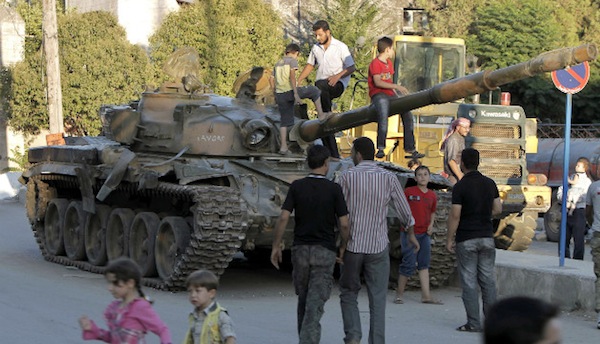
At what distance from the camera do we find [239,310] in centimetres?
1194

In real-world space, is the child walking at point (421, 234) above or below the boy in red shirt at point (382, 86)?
below

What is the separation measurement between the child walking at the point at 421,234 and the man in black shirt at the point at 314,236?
3.65 metres

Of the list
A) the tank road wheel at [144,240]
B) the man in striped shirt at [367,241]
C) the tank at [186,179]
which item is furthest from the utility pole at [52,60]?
the man in striped shirt at [367,241]

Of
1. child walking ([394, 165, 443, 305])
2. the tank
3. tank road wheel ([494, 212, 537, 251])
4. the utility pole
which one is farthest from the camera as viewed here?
the utility pole

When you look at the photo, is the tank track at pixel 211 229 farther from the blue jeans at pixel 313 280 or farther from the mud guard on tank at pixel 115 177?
the blue jeans at pixel 313 280

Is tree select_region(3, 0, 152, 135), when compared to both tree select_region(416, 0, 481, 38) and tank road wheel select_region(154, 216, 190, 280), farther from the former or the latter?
tank road wheel select_region(154, 216, 190, 280)

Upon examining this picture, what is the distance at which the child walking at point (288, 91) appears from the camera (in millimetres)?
13516

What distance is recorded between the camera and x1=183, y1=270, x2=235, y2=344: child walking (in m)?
6.41

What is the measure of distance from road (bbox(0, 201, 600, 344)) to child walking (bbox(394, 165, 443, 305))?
0.26m

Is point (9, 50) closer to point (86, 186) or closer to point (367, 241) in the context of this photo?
Result: point (86, 186)

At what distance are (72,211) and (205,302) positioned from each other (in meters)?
11.0

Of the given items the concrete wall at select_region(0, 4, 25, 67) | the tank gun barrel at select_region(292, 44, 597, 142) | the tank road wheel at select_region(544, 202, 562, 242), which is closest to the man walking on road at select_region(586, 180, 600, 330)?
the tank gun barrel at select_region(292, 44, 597, 142)

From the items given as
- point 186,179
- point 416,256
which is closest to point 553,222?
point 416,256

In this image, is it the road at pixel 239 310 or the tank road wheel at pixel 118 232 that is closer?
the road at pixel 239 310
